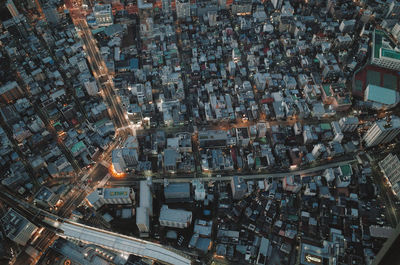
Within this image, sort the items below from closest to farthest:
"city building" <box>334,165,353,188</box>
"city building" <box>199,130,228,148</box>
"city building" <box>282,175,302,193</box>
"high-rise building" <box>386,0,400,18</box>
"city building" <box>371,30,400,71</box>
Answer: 1. "city building" <box>282,175,302,193</box>
2. "city building" <box>334,165,353,188</box>
3. "city building" <box>199,130,228,148</box>
4. "city building" <box>371,30,400,71</box>
5. "high-rise building" <box>386,0,400,18</box>

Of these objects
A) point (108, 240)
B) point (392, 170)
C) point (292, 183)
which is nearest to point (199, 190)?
point (292, 183)

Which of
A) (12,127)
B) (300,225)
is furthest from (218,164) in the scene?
(12,127)

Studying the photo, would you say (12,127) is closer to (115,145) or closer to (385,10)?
(115,145)

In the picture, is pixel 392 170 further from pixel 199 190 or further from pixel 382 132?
pixel 199 190

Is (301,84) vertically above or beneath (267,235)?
above

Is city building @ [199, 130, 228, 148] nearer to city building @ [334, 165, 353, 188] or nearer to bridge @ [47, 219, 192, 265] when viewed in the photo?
bridge @ [47, 219, 192, 265]

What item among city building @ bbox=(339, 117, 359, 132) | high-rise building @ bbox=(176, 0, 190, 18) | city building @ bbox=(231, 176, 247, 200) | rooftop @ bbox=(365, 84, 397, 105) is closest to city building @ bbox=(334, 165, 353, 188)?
city building @ bbox=(339, 117, 359, 132)

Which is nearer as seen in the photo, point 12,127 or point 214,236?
point 214,236
